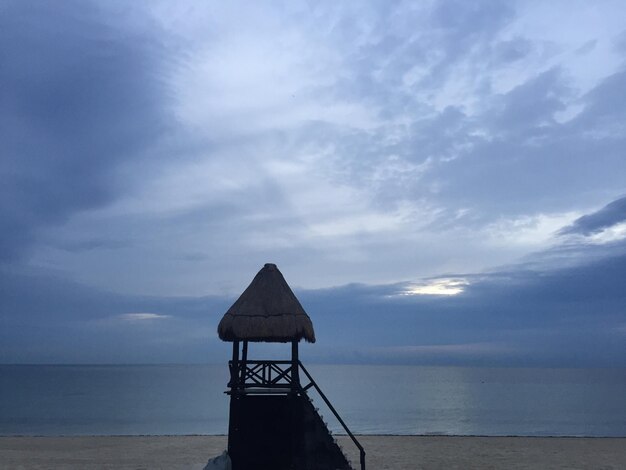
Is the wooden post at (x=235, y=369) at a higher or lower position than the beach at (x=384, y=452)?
higher

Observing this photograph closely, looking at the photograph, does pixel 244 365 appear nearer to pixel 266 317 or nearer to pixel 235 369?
pixel 235 369

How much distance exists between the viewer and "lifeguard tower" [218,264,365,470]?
1546cm

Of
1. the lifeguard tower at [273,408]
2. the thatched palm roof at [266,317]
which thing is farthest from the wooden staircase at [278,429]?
the thatched palm roof at [266,317]

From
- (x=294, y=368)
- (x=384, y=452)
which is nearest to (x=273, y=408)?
(x=294, y=368)

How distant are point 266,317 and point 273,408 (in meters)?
2.41

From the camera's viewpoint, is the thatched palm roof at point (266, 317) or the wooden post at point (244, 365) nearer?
the thatched palm roof at point (266, 317)

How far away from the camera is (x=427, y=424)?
177 ft

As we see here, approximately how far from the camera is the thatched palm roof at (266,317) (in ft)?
50.5

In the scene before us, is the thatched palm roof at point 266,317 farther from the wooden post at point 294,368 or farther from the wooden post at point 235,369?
the wooden post at point 235,369

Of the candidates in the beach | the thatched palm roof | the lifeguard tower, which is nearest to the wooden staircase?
the lifeguard tower

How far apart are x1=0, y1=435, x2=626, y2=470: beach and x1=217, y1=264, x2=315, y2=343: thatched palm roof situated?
6.50 m

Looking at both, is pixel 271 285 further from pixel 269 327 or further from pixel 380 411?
pixel 380 411

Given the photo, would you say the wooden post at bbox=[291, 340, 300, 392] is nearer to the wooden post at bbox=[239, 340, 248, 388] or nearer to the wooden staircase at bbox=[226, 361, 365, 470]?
the wooden staircase at bbox=[226, 361, 365, 470]

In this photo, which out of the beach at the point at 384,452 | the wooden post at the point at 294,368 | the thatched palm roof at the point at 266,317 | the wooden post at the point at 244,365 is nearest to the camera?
the thatched palm roof at the point at 266,317
